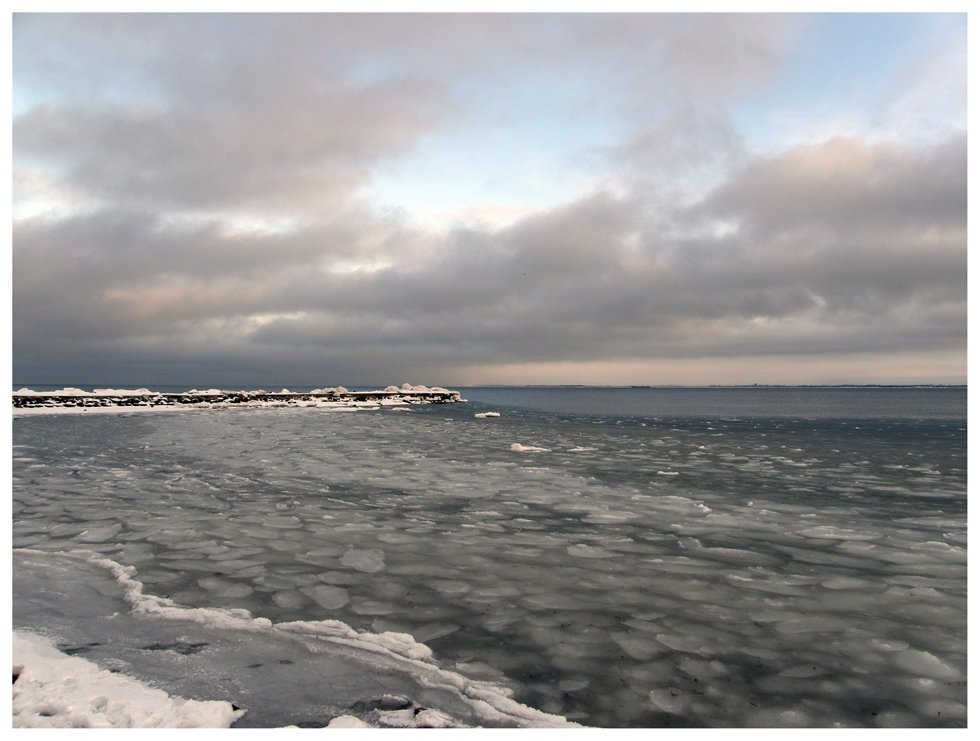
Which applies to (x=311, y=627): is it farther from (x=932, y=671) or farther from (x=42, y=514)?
(x=42, y=514)

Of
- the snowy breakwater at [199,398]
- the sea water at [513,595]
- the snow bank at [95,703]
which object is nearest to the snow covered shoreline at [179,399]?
the snowy breakwater at [199,398]

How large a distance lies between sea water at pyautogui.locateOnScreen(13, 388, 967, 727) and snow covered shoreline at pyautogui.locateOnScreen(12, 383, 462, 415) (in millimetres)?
40879

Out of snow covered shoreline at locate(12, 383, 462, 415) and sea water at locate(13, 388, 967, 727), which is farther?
snow covered shoreline at locate(12, 383, 462, 415)

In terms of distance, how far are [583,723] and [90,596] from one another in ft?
13.8

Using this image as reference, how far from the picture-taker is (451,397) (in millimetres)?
77875

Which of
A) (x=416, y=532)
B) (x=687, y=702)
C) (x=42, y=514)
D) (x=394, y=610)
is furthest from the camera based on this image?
(x=42, y=514)

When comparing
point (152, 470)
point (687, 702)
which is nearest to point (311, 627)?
point (687, 702)

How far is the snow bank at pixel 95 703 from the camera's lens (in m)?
2.79

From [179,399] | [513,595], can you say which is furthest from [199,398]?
[513,595]

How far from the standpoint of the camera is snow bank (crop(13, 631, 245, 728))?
9.16 feet

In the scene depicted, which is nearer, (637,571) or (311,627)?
(311,627)

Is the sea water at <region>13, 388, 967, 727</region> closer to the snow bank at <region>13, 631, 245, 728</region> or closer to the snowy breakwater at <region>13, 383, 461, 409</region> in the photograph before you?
the snow bank at <region>13, 631, 245, 728</region>

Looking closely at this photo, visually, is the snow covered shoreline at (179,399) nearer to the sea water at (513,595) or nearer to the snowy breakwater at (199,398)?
the snowy breakwater at (199,398)

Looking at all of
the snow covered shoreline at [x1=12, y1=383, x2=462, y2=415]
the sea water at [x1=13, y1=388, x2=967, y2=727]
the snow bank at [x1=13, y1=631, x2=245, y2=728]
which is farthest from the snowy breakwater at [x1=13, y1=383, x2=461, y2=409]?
the snow bank at [x1=13, y1=631, x2=245, y2=728]
